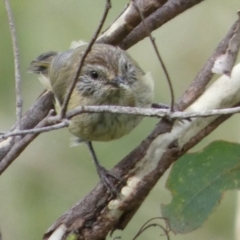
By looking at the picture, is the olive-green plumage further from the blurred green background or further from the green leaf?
the blurred green background

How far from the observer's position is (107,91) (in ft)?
9.22

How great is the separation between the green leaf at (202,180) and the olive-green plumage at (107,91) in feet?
2.20

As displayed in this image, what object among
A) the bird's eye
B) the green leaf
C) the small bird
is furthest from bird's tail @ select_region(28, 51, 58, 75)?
the green leaf

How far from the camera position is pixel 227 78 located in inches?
87.0

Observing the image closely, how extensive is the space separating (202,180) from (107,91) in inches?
30.3

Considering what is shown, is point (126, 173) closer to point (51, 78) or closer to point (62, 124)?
point (62, 124)

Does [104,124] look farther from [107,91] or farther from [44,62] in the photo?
[44,62]

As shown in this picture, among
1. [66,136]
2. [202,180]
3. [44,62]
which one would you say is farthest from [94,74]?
[66,136]

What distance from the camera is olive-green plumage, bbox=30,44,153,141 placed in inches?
111

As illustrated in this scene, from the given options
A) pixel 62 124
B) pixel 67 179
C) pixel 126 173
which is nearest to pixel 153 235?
pixel 67 179

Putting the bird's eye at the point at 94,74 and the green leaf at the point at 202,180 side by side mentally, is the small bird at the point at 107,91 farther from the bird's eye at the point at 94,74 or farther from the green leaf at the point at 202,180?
the green leaf at the point at 202,180

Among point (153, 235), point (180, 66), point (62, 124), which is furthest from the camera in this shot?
point (180, 66)

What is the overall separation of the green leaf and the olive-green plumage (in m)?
0.67

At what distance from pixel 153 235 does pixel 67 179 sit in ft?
2.44
